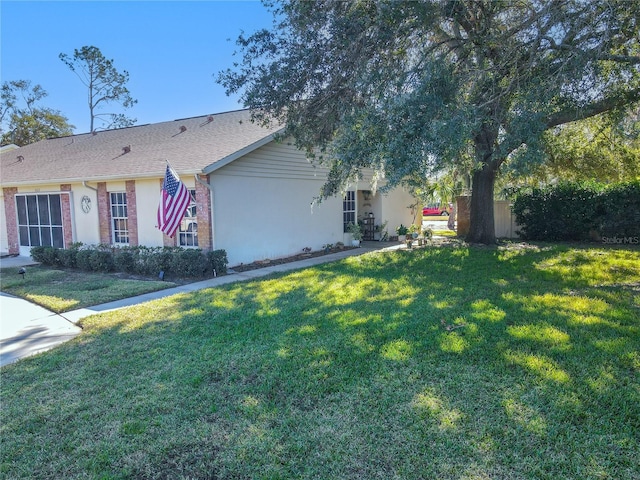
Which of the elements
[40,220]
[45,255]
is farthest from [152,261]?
[40,220]

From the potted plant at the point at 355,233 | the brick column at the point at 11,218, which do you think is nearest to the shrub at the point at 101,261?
the brick column at the point at 11,218

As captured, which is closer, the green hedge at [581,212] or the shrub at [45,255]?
the shrub at [45,255]

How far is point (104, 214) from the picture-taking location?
1237 cm

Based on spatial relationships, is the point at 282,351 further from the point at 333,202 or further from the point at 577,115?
the point at 333,202

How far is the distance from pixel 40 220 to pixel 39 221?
0.07m

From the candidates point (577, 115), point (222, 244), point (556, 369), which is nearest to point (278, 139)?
point (222, 244)

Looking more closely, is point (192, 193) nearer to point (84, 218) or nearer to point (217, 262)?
point (217, 262)

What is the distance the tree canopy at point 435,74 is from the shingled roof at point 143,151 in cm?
221

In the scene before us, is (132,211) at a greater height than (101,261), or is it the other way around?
(132,211)

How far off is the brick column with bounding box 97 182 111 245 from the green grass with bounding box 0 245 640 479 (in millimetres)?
6800

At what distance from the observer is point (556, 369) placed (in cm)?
376

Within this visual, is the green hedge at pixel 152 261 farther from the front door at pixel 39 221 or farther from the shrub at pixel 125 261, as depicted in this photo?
the front door at pixel 39 221

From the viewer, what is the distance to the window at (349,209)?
1537 centimetres

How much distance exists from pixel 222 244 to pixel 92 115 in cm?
2930
